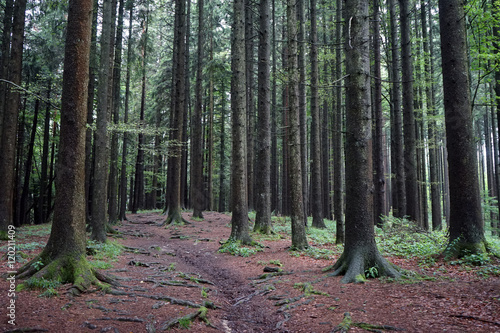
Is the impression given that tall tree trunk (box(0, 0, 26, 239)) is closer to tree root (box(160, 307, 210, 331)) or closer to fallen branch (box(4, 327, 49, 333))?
fallen branch (box(4, 327, 49, 333))

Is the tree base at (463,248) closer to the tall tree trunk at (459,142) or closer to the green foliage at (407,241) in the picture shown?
the tall tree trunk at (459,142)

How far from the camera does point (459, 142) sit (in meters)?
7.56

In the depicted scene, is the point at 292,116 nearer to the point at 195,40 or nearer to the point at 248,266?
the point at 248,266

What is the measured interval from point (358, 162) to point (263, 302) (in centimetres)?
367

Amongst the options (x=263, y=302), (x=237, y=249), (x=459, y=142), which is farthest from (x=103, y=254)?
(x=459, y=142)

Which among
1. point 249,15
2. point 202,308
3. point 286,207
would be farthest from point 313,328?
point 286,207

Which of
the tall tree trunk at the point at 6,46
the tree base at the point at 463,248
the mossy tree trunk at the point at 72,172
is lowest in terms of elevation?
the tree base at the point at 463,248

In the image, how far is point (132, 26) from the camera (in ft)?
74.7

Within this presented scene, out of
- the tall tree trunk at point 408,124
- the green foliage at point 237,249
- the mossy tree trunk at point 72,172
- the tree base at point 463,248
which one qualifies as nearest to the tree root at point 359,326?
the tree base at point 463,248

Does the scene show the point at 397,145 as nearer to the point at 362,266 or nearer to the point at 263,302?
the point at 362,266

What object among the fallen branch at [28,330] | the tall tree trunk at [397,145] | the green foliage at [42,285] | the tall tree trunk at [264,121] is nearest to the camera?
the fallen branch at [28,330]

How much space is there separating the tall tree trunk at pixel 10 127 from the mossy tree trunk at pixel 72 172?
650 cm

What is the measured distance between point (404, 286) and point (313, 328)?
229cm

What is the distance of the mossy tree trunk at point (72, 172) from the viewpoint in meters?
5.79
